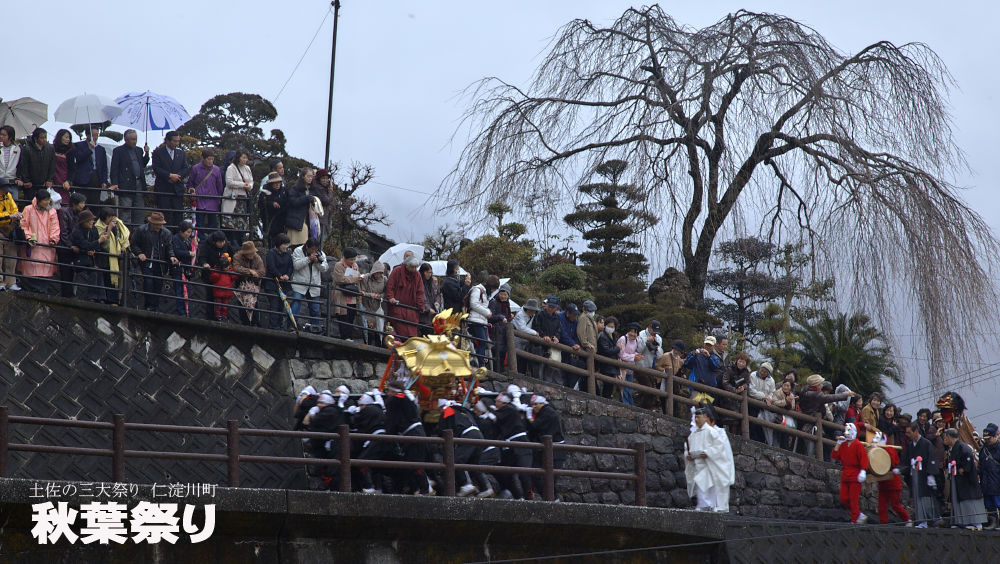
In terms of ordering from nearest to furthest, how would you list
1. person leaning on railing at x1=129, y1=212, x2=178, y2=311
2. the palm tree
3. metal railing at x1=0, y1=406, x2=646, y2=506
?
metal railing at x1=0, y1=406, x2=646, y2=506 < person leaning on railing at x1=129, y1=212, x2=178, y2=311 < the palm tree

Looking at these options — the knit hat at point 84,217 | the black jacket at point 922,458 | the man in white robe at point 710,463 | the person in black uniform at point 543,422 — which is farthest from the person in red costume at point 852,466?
the knit hat at point 84,217

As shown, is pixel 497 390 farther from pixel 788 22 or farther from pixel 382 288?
pixel 788 22

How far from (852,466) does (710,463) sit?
254cm

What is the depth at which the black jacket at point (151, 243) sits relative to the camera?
13778 millimetres

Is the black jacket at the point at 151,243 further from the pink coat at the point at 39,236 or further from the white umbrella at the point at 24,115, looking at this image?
the white umbrella at the point at 24,115

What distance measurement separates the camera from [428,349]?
39.5ft

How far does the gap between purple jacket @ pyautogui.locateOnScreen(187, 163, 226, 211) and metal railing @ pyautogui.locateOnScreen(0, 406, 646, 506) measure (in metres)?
5.64

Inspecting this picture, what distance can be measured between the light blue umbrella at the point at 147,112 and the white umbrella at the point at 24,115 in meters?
1.07

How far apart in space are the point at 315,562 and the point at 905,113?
10.6 metres

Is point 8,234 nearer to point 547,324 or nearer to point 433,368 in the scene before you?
point 433,368

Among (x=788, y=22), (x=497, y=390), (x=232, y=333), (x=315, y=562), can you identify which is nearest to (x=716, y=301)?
(x=788, y=22)

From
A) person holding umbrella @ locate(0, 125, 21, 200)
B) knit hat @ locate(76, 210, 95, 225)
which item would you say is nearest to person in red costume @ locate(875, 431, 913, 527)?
knit hat @ locate(76, 210, 95, 225)

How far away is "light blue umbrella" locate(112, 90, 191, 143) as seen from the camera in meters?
17.3

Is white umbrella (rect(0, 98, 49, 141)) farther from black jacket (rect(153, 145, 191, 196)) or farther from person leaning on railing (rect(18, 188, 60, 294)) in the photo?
person leaning on railing (rect(18, 188, 60, 294))
